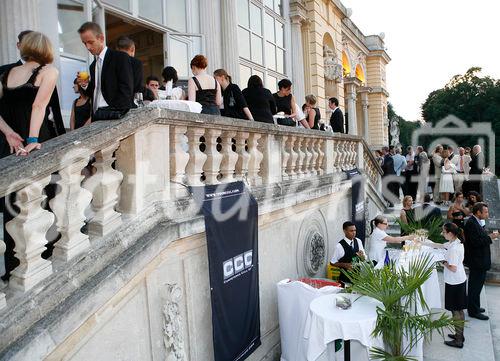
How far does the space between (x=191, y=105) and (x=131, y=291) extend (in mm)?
2071

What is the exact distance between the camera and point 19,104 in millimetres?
3191

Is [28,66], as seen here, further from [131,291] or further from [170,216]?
[131,291]

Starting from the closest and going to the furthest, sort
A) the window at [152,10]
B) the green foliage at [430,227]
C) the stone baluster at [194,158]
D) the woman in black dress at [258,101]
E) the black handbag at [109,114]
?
the black handbag at [109,114] → the stone baluster at [194,158] → the woman in black dress at [258,101] → the window at [152,10] → the green foliage at [430,227]

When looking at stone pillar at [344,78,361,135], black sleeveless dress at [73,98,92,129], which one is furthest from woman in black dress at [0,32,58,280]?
stone pillar at [344,78,361,135]

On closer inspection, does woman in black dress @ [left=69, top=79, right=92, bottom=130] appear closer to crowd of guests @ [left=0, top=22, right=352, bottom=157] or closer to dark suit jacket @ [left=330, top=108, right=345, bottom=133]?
crowd of guests @ [left=0, top=22, right=352, bottom=157]

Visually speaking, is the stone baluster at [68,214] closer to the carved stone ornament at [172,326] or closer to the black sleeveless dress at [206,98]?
the carved stone ornament at [172,326]

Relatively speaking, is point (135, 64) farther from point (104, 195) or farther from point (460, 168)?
point (460, 168)

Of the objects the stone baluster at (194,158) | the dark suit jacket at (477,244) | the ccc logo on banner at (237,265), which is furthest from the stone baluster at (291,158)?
the dark suit jacket at (477,244)

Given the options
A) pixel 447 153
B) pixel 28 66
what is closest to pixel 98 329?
pixel 28 66

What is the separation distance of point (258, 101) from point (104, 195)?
11.0ft

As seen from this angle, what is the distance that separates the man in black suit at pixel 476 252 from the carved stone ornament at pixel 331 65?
1029cm

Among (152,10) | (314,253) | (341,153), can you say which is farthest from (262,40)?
(314,253)

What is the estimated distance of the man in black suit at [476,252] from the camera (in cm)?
708

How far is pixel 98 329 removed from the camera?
3004 millimetres
